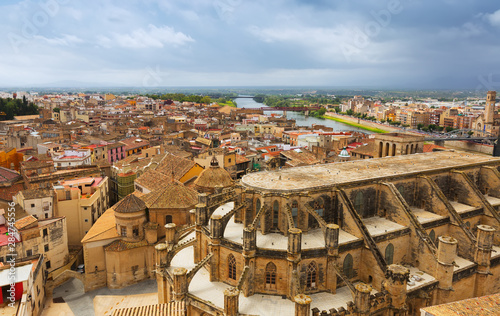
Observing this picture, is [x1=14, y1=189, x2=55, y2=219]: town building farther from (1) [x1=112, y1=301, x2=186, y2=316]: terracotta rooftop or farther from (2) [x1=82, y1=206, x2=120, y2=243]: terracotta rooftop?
(1) [x1=112, y1=301, x2=186, y2=316]: terracotta rooftop

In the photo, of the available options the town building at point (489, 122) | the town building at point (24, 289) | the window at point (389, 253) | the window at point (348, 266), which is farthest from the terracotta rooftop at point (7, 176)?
the town building at point (489, 122)

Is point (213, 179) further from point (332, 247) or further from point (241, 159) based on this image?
point (332, 247)

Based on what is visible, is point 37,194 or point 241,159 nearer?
point 37,194

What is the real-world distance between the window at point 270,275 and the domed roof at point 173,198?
40.8ft

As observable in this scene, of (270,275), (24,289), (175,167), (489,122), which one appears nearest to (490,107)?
(489,122)

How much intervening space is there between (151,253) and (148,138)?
178 feet

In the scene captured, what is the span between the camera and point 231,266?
2427 cm

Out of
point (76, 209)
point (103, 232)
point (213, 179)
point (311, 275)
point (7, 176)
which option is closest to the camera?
point (311, 275)

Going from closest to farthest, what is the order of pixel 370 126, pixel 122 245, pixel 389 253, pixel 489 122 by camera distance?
pixel 389 253
pixel 122 245
pixel 489 122
pixel 370 126

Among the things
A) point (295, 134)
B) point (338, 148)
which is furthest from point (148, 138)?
point (338, 148)

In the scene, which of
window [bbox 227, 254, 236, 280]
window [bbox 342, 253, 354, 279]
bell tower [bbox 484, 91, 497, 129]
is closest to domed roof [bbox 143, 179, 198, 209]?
window [bbox 227, 254, 236, 280]

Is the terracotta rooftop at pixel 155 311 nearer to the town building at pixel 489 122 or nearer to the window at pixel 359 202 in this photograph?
the window at pixel 359 202

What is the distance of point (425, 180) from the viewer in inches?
1185

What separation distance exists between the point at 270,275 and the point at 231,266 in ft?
9.42
